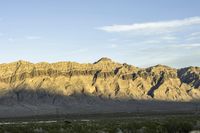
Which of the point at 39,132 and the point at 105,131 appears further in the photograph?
the point at 105,131

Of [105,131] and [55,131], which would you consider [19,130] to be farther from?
[105,131]

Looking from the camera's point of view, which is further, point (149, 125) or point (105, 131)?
point (149, 125)

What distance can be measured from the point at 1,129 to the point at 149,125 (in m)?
20.0

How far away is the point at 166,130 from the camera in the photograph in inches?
2317

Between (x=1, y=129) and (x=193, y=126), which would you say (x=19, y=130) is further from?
(x=193, y=126)

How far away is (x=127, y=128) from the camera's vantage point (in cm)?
Answer: 5878

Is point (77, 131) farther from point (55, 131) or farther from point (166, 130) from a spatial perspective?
point (166, 130)

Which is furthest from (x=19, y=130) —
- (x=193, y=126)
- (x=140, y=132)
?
(x=193, y=126)

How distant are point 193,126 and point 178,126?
2758mm

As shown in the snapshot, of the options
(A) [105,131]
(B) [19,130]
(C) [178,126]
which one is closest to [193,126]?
(C) [178,126]

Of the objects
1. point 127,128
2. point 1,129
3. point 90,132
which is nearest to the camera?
point 1,129

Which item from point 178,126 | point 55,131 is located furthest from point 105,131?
point 178,126

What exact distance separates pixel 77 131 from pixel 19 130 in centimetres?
743

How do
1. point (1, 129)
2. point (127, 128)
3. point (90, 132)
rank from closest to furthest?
point (1, 129) < point (90, 132) < point (127, 128)
